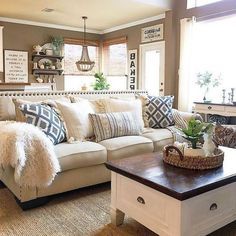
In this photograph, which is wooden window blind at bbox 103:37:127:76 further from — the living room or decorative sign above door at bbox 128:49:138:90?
decorative sign above door at bbox 128:49:138:90

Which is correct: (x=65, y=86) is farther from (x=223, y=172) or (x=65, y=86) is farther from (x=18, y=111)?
(x=223, y=172)

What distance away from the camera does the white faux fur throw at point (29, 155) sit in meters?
2.10

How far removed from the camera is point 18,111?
2.75 meters

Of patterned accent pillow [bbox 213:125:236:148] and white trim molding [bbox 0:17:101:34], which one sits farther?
white trim molding [bbox 0:17:101:34]

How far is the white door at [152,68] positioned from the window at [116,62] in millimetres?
653

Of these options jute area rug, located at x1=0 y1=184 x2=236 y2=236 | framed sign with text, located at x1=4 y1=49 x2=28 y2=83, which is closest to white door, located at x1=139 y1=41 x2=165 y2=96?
framed sign with text, located at x1=4 y1=49 x2=28 y2=83

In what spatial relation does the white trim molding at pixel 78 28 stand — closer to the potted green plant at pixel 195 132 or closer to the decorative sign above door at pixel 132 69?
the decorative sign above door at pixel 132 69

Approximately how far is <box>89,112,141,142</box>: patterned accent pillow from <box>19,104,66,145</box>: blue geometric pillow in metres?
0.39

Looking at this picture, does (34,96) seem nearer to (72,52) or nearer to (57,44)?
(57,44)

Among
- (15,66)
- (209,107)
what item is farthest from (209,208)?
(15,66)

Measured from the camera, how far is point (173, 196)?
1548 millimetres

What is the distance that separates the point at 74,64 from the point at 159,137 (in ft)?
14.9

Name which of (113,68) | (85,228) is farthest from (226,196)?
(113,68)

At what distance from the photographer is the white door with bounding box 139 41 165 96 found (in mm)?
5820
